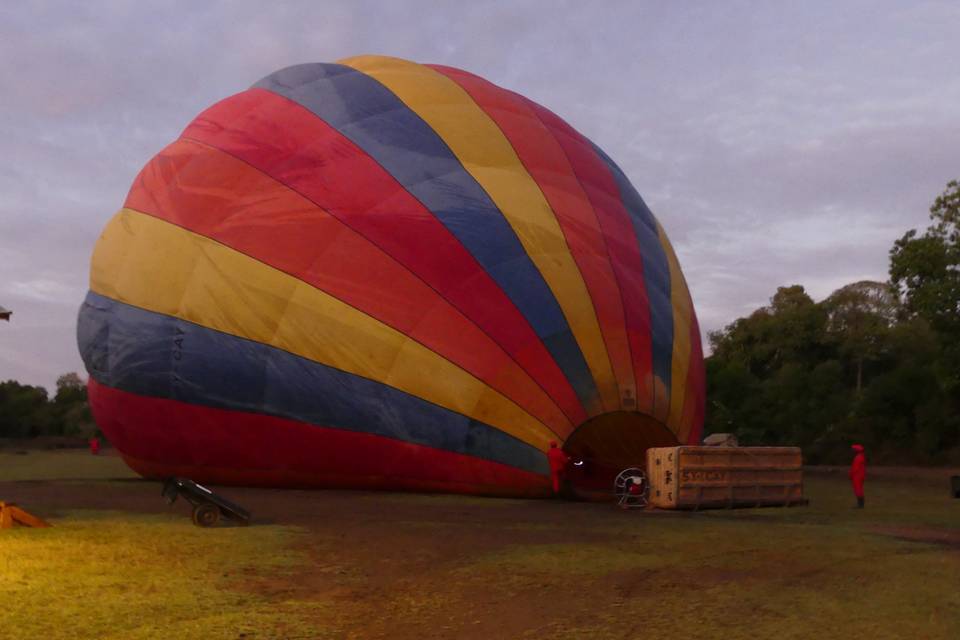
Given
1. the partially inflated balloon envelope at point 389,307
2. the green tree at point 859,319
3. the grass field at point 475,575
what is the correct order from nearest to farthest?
the grass field at point 475,575
the partially inflated balloon envelope at point 389,307
the green tree at point 859,319

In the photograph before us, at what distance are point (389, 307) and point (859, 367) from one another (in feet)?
128

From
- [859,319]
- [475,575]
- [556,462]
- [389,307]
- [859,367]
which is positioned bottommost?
[475,575]

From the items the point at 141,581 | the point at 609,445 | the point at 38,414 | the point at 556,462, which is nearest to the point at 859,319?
the point at 609,445

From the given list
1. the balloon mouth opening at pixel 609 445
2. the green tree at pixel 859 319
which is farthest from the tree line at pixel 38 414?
the balloon mouth opening at pixel 609 445

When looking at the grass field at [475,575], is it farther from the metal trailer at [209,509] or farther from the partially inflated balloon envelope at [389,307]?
the partially inflated balloon envelope at [389,307]

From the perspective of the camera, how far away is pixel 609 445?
1432 centimetres

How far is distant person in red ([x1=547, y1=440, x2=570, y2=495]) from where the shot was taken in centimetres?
1216

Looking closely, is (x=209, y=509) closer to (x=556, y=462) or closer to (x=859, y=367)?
(x=556, y=462)

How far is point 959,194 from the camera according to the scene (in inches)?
1115

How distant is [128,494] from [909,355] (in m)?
39.5

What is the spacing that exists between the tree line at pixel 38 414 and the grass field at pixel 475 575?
5570 cm

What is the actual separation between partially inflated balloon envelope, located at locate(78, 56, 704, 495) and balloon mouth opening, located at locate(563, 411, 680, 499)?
0.06m

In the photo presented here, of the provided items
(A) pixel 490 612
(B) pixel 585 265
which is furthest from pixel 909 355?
(A) pixel 490 612

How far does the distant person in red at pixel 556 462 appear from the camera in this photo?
39.9 ft
